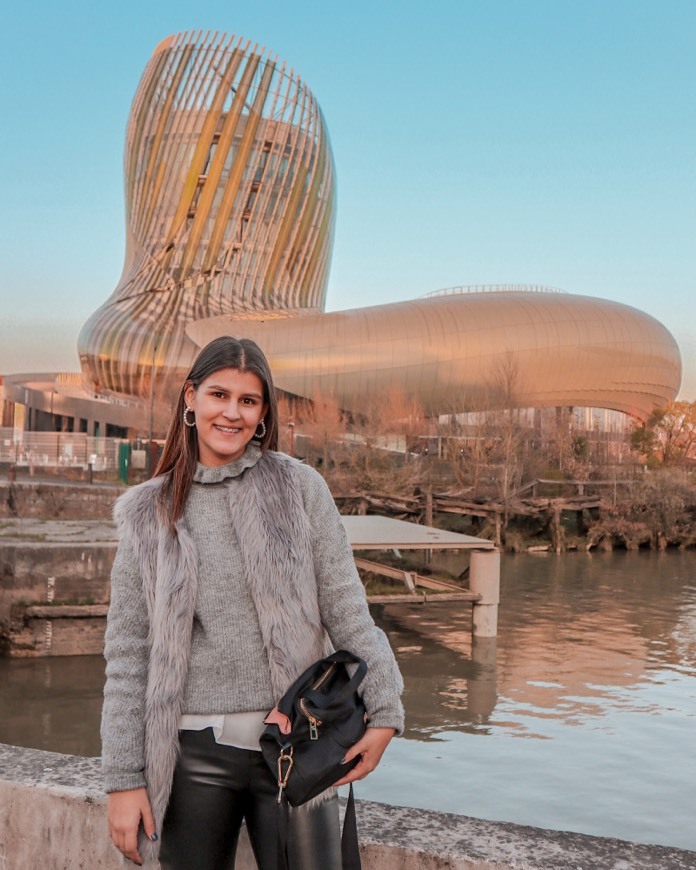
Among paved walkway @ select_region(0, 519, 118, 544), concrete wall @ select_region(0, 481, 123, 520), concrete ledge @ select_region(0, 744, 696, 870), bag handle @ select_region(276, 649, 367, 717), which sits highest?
bag handle @ select_region(276, 649, 367, 717)

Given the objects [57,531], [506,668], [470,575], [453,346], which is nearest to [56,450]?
[57,531]

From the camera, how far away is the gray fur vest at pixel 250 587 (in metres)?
2.00

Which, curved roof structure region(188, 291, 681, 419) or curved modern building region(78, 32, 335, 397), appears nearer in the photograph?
curved roof structure region(188, 291, 681, 419)

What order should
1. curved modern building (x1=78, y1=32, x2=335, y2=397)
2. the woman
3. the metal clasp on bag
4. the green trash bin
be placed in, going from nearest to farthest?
the metal clasp on bag < the woman < the green trash bin < curved modern building (x1=78, y1=32, x2=335, y2=397)

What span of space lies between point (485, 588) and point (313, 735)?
13649 mm

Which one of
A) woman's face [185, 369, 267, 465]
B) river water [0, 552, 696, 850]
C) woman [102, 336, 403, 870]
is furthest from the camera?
river water [0, 552, 696, 850]

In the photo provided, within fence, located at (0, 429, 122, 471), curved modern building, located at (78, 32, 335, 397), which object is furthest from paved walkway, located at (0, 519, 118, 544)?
curved modern building, located at (78, 32, 335, 397)

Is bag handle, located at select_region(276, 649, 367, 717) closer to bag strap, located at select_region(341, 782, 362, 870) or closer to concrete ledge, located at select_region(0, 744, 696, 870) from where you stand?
bag strap, located at select_region(341, 782, 362, 870)

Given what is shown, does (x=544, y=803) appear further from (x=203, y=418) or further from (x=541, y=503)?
(x=541, y=503)

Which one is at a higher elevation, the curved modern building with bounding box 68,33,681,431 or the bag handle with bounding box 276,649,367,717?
the curved modern building with bounding box 68,33,681,431

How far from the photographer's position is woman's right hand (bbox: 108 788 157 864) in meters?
1.99

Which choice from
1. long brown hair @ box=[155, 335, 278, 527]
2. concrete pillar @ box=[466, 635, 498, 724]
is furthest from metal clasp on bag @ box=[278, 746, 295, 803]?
concrete pillar @ box=[466, 635, 498, 724]

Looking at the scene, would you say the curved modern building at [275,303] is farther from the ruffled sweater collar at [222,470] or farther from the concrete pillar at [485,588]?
the ruffled sweater collar at [222,470]

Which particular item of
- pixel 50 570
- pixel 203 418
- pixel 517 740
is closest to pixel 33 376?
pixel 50 570
